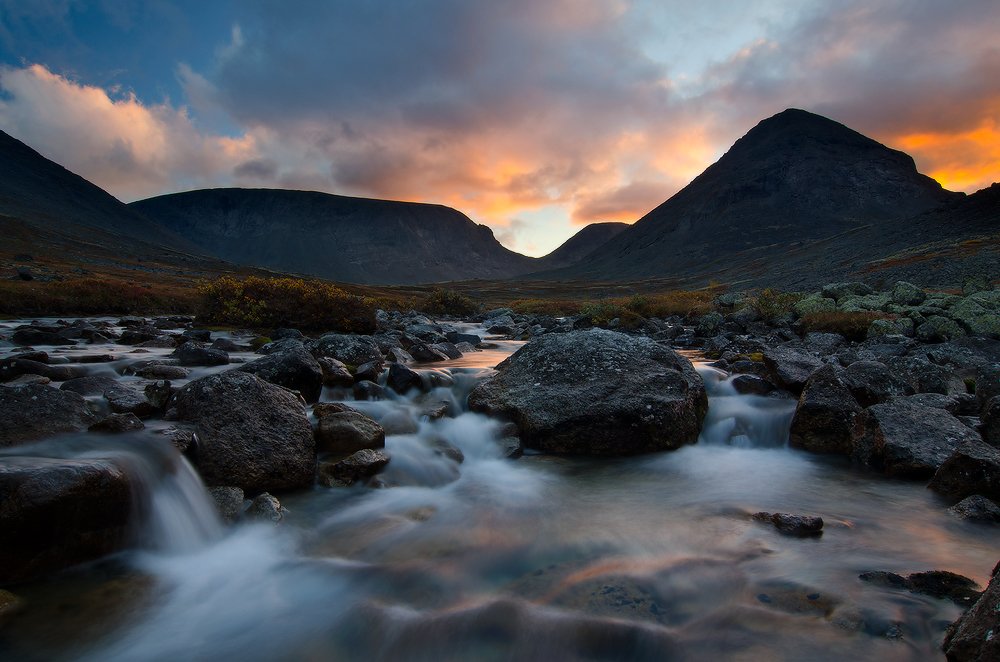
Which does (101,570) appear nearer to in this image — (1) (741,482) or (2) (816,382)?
(1) (741,482)

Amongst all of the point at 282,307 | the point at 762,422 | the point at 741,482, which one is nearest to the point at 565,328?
the point at 282,307

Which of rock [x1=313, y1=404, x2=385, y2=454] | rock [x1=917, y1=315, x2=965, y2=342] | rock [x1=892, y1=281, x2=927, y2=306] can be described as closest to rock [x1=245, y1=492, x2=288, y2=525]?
rock [x1=313, y1=404, x2=385, y2=454]

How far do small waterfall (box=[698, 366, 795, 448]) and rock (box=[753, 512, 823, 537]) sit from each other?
10.7ft

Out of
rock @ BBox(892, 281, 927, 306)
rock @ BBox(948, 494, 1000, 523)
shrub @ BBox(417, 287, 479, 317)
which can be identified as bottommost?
rock @ BBox(948, 494, 1000, 523)

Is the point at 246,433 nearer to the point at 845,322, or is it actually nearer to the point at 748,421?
the point at 748,421

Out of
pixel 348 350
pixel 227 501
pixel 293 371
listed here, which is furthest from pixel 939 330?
pixel 227 501

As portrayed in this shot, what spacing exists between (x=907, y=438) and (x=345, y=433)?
293 inches

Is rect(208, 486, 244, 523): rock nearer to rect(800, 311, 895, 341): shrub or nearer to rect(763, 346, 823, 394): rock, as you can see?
rect(763, 346, 823, 394): rock

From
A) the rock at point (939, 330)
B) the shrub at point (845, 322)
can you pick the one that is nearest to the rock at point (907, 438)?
the rock at point (939, 330)

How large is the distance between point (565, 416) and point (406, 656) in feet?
15.2

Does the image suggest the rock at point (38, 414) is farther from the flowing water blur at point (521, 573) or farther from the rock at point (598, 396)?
the rock at point (598, 396)

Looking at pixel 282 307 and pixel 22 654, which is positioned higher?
pixel 282 307

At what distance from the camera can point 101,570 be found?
173 inches

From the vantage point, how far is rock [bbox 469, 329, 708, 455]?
7863 mm
